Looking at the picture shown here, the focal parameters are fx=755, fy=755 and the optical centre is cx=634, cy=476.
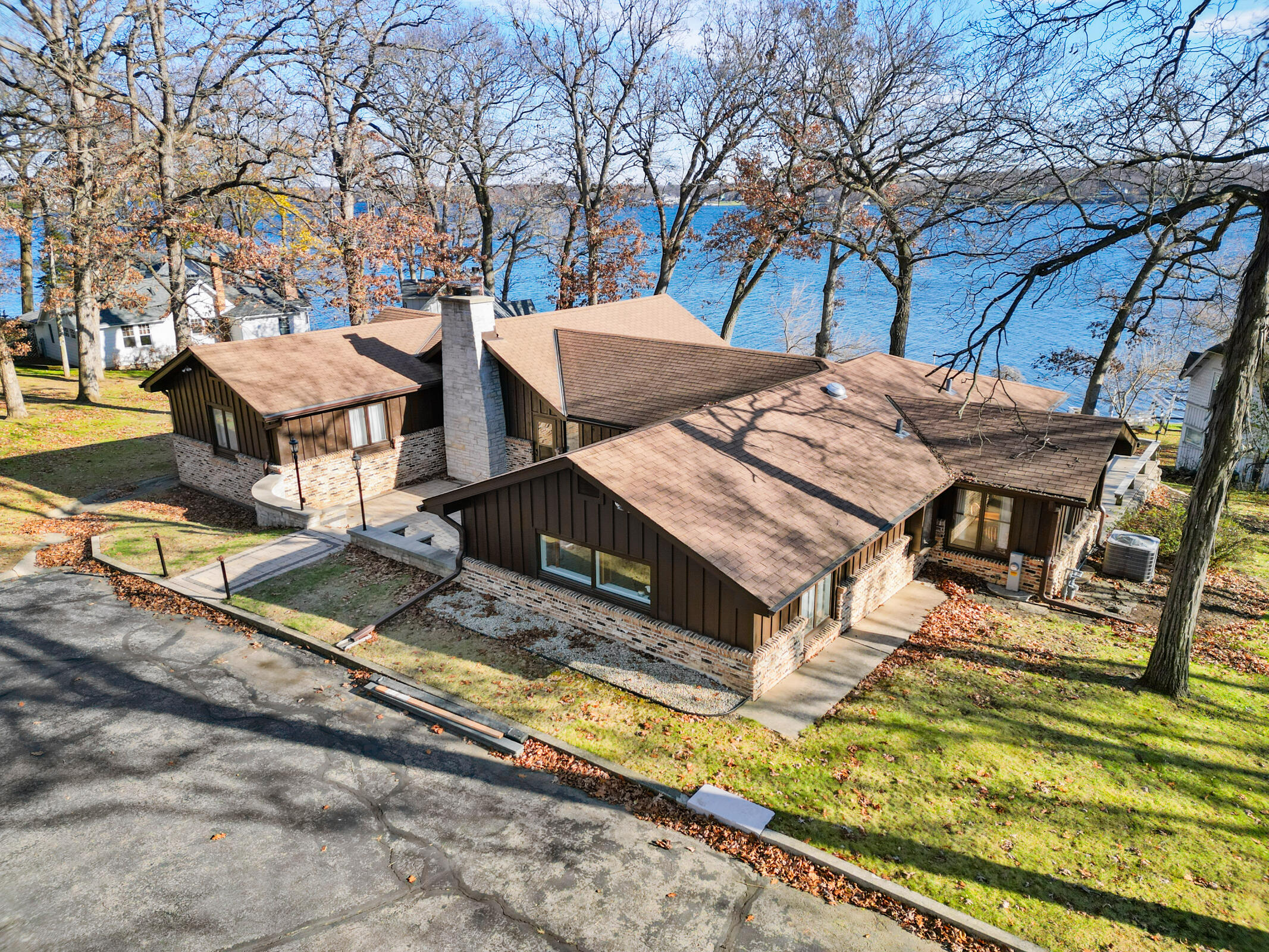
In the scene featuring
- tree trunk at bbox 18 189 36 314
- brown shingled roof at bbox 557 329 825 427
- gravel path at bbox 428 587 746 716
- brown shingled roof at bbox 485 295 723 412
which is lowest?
gravel path at bbox 428 587 746 716

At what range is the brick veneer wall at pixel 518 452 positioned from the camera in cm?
2370

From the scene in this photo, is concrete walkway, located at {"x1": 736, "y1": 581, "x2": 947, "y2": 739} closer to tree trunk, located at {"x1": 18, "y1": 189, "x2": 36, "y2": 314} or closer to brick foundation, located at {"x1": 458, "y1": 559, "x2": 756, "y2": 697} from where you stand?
brick foundation, located at {"x1": 458, "y1": 559, "x2": 756, "y2": 697}

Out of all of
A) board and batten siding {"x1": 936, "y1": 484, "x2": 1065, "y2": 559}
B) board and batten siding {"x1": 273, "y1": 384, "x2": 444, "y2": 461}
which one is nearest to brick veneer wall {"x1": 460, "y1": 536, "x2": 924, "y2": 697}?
board and batten siding {"x1": 936, "y1": 484, "x2": 1065, "y2": 559}

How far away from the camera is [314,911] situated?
8.77m

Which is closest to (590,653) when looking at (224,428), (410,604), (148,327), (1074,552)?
(410,604)

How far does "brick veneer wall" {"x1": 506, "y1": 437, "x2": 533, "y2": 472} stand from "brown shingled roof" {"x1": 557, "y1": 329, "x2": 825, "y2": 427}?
213 centimetres

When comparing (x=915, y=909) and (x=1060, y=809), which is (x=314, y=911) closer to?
(x=915, y=909)

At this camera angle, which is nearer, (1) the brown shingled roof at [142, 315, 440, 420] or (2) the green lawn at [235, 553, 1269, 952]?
(2) the green lawn at [235, 553, 1269, 952]

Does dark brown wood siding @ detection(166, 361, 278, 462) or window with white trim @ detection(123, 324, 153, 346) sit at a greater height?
window with white trim @ detection(123, 324, 153, 346)

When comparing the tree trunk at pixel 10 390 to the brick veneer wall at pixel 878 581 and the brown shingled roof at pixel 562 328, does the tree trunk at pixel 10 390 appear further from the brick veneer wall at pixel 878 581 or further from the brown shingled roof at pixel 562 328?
the brick veneer wall at pixel 878 581

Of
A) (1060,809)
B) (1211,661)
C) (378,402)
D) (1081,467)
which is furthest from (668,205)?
(1060,809)

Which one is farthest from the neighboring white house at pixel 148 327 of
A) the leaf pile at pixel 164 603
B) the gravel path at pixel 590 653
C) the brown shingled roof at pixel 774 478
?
the brown shingled roof at pixel 774 478

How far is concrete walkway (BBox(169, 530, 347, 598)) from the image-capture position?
17.0m

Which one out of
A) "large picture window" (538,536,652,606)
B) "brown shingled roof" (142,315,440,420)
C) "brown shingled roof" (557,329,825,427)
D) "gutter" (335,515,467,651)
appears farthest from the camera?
"brown shingled roof" (142,315,440,420)
